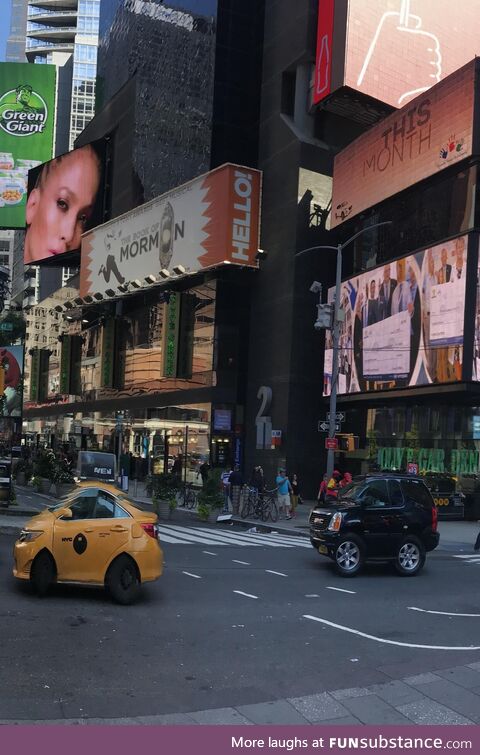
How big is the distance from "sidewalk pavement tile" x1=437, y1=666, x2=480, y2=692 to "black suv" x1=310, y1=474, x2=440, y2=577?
20.2 feet

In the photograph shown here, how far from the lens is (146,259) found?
45.7m

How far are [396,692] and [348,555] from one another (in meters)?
7.12

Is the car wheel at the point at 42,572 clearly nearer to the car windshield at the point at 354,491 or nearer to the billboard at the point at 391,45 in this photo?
the car windshield at the point at 354,491

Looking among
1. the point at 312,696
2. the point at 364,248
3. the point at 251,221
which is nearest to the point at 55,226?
the point at 251,221

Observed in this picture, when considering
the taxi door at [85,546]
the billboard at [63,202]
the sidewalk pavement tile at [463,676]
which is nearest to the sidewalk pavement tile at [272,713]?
the sidewalk pavement tile at [463,676]

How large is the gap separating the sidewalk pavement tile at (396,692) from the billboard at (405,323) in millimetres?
21029

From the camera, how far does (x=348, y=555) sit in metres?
13.4

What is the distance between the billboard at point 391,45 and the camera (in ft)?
116

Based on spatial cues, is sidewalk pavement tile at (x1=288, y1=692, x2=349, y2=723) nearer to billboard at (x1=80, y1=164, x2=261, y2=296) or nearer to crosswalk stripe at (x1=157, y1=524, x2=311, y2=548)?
crosswalk stripe at (x1=157, y1=524, x2=311, y2=548)

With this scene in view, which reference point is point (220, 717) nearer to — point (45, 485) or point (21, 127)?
point (45, 485)

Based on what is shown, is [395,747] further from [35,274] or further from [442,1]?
[35,274]

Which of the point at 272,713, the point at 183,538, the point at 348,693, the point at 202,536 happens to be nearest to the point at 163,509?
the point at 202,536

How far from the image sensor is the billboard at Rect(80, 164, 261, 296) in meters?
37.9

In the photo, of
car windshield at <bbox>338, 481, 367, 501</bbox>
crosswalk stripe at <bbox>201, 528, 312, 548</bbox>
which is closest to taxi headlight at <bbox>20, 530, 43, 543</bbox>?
car windshield at <bbox>338, 481, 367, 501</bbox>
